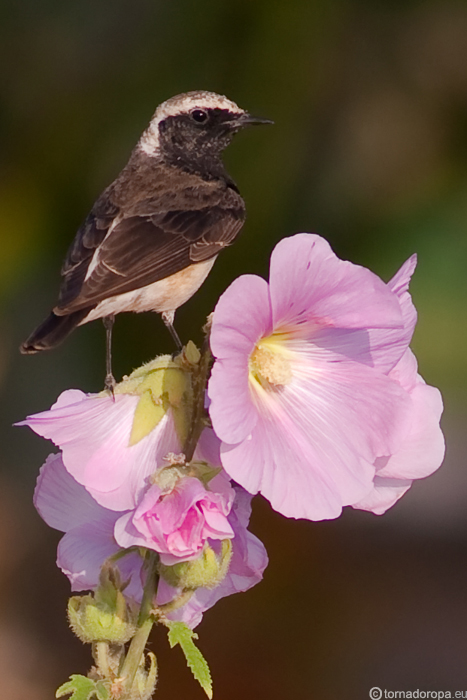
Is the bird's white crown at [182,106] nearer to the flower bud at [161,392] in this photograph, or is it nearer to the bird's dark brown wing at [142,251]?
the bird's dark brown wing at [142,251]

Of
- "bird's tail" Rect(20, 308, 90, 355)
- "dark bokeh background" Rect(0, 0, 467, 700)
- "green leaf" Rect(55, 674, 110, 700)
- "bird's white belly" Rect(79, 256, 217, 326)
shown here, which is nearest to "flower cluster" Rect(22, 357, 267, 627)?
"green leaf" Rect(55, 674, 110, 700)

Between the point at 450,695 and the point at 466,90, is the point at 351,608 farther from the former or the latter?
the point at 466,90

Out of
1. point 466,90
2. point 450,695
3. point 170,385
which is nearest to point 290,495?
point 170,385

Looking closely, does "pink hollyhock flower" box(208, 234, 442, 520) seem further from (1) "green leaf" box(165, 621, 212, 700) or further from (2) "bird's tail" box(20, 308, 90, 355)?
(2) "bird's tail" box(20, 308, 90, 355)

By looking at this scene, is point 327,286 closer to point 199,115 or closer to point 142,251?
point 142,251

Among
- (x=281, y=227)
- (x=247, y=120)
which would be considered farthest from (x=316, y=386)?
(x=281, y=227)

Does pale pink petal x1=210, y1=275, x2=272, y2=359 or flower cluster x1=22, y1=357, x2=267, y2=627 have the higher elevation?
pale pink petal x1=210, y1=275, x2=272, y2=359

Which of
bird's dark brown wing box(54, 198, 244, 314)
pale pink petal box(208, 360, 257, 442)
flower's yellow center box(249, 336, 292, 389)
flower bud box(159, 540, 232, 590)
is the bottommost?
bird's dark brown wing box(54, 198, 244, 314)
